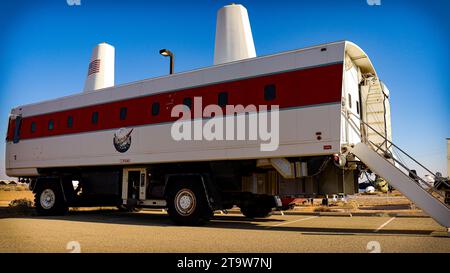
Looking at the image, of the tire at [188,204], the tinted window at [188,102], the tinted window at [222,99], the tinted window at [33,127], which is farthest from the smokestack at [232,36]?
the tinted window at [33,127]

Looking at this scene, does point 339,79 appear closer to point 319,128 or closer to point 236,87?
point 319,128

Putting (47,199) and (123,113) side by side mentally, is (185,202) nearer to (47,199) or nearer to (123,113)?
(123,113)

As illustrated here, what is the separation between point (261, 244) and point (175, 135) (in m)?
4.87

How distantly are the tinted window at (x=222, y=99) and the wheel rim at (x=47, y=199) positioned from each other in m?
8.16

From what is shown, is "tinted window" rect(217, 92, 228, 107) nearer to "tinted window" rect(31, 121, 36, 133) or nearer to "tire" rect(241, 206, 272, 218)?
"tire" rect(241, 206, 272, 218)

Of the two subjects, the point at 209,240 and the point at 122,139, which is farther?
the point at 122,139

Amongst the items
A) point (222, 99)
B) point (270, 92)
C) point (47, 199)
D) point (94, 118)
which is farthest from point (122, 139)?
point (270, 92)

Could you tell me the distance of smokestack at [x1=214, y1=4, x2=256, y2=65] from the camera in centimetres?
1554

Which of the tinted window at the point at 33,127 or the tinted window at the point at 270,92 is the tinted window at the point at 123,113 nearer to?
the tinted window at the point at 270,92

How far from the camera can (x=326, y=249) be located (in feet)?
23.0

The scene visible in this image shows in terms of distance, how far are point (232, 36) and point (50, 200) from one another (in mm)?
9436

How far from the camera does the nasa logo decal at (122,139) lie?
41.5 ft

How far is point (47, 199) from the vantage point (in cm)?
1514

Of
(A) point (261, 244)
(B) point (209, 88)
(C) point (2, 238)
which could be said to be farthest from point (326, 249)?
(C) point (2, 238)
